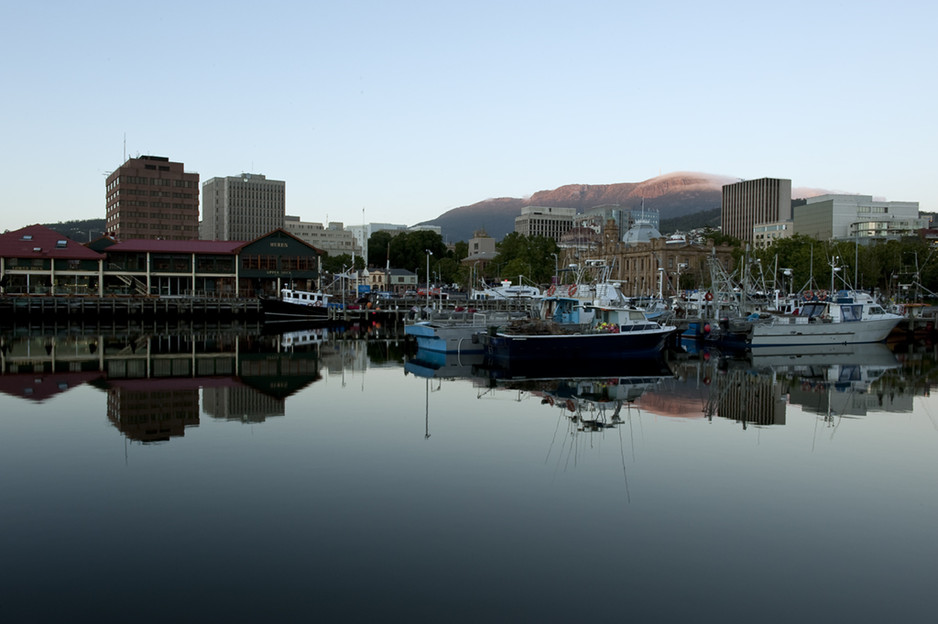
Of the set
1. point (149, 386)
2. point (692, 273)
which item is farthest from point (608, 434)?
point (692, 273)

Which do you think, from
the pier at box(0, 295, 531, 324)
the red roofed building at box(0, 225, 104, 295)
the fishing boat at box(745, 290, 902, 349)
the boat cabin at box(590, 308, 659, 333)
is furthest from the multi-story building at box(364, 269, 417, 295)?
the boat cabin at box(590, 308, 659, 333)

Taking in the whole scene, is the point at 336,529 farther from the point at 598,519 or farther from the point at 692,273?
the point at 692,273

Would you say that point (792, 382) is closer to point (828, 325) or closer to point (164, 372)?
point (828, 325)

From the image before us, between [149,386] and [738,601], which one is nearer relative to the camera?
[738,601]

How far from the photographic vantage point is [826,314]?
2271 inches

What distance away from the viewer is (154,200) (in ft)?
602

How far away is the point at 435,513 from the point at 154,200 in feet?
610

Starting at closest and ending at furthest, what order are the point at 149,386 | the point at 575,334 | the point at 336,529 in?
the point at 336,529
the point at 149,386
the point at 575,334

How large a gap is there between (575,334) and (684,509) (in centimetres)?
2629

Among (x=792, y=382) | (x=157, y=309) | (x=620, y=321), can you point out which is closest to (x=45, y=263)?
(x=157, y=309)

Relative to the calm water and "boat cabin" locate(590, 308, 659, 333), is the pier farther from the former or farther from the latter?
the calm water

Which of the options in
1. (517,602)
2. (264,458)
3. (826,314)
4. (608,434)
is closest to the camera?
(517,602)

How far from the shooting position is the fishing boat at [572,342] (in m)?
40.6

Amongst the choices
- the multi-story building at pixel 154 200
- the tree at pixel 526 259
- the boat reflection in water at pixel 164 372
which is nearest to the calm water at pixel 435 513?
the boat reflection in water at pixel 164 372
